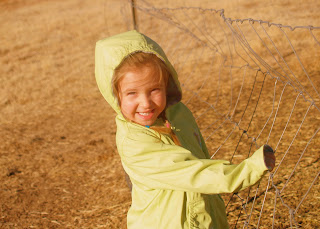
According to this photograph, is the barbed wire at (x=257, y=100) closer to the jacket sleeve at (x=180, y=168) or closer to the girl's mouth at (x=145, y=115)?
the jacket sleeve at (x=180, y=168)

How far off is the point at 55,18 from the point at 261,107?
23.0 feet

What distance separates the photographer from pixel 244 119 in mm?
4266

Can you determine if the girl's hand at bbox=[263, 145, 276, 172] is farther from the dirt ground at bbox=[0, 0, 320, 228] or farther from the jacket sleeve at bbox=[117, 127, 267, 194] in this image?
the dirt ground at bbox=[0, 0, 320, 228]

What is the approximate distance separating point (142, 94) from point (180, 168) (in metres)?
0.34

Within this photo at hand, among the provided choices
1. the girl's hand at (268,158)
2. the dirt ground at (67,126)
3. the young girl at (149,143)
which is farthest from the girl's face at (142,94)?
the dirt ground at (67,126)

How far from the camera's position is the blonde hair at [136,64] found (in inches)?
64.3

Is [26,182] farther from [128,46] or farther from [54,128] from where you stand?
[128,46]

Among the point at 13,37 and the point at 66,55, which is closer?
the point at 66,55

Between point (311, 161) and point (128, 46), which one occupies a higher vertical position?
point (128, 46)

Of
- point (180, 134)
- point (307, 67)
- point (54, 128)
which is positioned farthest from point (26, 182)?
point (307, 67)

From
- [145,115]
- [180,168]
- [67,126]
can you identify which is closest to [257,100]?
[67,126]

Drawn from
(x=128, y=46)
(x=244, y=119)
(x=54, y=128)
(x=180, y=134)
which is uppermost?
(x=128, y=46)

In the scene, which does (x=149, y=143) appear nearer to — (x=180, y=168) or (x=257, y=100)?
(x=180, y=168)

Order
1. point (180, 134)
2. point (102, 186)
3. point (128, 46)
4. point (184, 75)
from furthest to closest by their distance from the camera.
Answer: point (184, 75)
point (102, 186)
point (180, 134)
point (128, 46)
